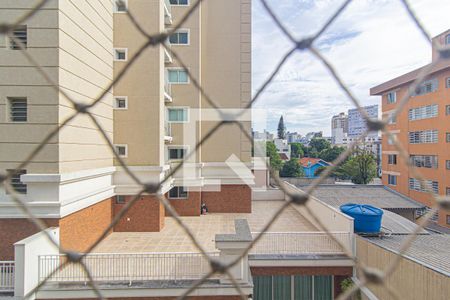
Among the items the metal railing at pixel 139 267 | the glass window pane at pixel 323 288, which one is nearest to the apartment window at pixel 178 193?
the metal railing at pixel 139 267

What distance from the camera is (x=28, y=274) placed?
316cm

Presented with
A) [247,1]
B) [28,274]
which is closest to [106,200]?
[28,274]

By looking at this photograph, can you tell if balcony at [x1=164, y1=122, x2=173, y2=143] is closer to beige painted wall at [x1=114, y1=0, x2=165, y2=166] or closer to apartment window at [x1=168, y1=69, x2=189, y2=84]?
beige painted wall at [x1=114, y1=0, x2=165, y2=166]

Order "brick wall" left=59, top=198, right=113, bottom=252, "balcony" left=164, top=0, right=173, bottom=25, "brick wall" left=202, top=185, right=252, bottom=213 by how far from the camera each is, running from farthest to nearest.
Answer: "brick wall" left=202, top=185, right=252, bottom=213, "balcony" left=164, top=0, right=173, bottom=25, "brick wall" left=59, top=198, right=113, bottom=252

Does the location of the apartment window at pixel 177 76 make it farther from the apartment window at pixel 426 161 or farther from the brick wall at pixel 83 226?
the apartment window at pixel 426 161

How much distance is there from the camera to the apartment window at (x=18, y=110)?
3.60 m

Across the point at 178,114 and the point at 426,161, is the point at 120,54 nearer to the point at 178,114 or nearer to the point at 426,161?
the point at 178,114

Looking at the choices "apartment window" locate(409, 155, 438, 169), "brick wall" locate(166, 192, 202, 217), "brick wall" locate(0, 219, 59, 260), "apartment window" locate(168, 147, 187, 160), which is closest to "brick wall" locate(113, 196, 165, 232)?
"brick wall" locate(166, 192, 202, 217)

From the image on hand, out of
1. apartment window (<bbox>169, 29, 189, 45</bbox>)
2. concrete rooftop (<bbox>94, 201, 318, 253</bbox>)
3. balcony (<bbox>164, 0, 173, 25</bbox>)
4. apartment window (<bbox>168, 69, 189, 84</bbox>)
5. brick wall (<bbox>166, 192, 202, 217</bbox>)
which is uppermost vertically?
balcony (<bbox>164, 0, 173, 25</bbox>)

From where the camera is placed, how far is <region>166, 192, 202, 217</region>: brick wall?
666 centimetres

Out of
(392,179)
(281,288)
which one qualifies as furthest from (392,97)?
(281,288)

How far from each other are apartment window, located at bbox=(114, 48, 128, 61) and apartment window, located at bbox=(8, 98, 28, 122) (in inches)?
88.8

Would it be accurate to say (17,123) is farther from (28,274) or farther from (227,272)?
(227,272)

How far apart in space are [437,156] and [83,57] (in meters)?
12.0
